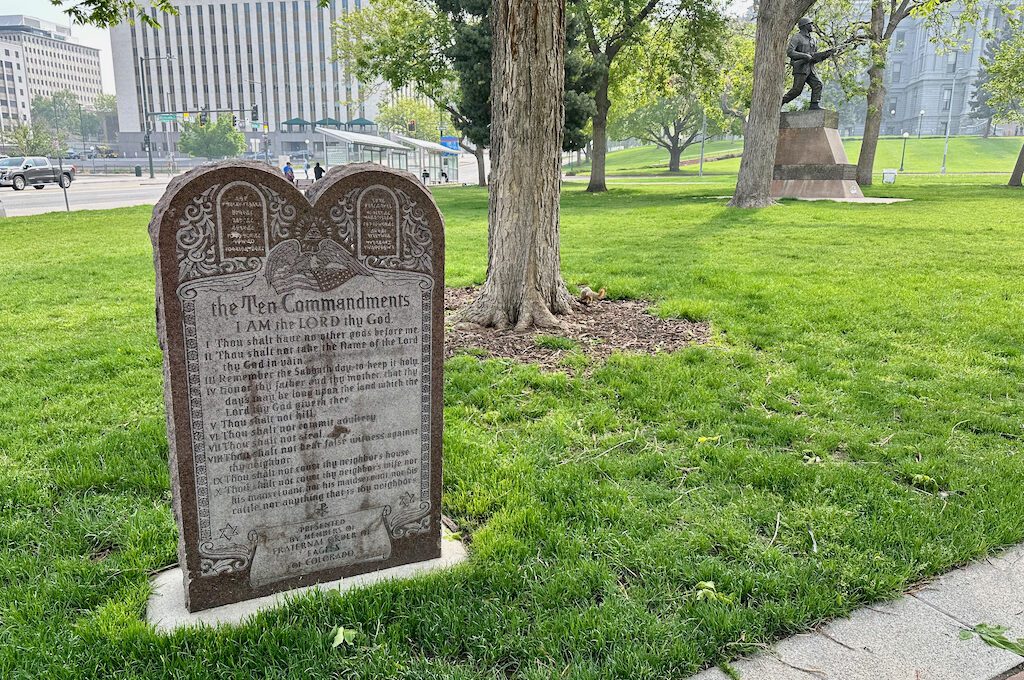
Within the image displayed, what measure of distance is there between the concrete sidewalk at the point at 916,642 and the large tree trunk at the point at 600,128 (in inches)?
986

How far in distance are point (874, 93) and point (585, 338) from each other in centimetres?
2765

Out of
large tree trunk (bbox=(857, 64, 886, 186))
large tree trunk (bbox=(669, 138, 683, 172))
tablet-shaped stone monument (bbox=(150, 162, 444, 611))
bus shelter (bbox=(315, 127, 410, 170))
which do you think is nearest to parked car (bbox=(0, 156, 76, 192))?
bus shelter (bbox=(315, 127, 410, 170))

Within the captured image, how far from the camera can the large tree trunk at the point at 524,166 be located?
252 inches

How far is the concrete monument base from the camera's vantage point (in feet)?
9.01

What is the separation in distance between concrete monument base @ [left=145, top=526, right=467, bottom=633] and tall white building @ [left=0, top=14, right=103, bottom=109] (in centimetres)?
16700

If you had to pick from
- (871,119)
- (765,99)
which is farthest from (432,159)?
(765,99)

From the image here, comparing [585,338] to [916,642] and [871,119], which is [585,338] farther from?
[871,119]

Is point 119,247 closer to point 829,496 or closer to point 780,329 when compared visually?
point 780,329

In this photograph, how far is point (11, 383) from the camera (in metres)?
5.34

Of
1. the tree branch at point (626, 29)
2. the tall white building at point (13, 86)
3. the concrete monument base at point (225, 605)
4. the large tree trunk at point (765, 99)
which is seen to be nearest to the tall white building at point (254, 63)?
the tall white building at point (13, 86)

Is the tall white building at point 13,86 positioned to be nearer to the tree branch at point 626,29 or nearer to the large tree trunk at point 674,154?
the large tree trunk at point 674,154

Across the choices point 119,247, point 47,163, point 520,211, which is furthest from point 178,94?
point 520,211

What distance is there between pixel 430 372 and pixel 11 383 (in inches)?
160

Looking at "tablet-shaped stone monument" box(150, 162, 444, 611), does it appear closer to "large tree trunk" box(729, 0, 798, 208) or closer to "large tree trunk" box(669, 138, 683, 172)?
Answer: "large tree trunk" box(729, 0, 798, 208)
